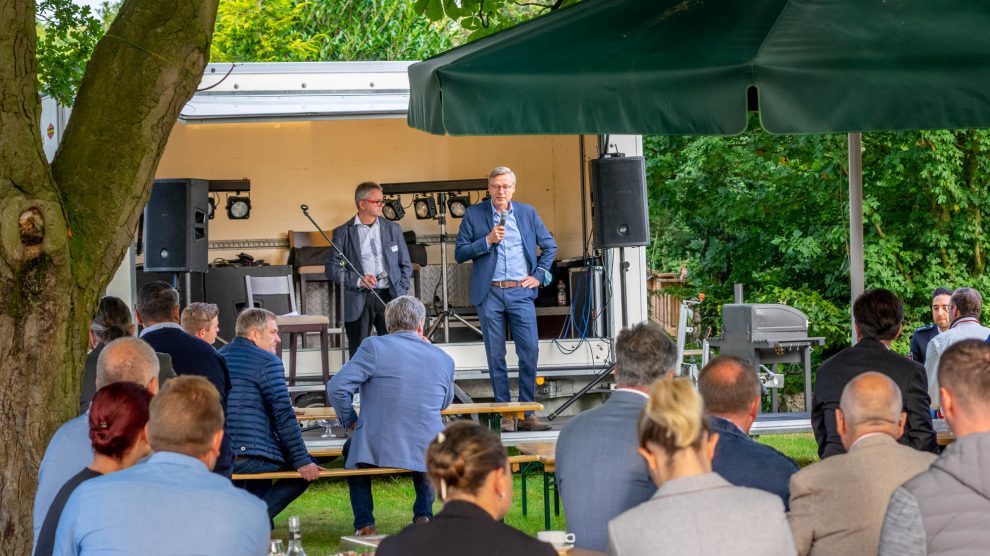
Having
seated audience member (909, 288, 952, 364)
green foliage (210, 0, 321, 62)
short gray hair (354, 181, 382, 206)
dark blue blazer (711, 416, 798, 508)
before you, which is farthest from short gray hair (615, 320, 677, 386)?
green foliage (210, 0, 321, 62)

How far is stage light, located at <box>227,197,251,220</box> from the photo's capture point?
11797mm

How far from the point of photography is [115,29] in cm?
439

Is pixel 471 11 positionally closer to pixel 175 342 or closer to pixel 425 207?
pixel 175 342

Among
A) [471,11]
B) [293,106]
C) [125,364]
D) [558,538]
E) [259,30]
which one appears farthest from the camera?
[259,30]

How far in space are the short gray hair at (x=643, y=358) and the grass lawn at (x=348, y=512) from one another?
2.95 metres

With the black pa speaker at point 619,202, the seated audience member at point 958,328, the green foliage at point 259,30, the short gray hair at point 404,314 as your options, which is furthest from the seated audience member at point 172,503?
the green foliage at point 259,30

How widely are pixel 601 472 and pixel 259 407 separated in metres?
2.64

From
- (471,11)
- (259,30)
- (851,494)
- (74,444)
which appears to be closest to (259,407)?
(74,444)

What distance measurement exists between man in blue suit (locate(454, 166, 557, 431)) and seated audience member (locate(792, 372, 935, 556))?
193 inches

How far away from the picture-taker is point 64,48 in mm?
6109

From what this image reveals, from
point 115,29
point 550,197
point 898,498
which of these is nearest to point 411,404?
point 115,29

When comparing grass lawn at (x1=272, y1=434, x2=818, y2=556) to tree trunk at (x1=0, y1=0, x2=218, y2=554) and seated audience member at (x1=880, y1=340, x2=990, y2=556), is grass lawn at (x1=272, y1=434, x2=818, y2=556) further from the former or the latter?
seated audience member at (x1=880, y1=340, x2=990, y2=556)

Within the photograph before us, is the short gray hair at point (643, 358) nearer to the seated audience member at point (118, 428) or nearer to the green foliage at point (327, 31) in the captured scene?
the seated audience member at point (118, 428)

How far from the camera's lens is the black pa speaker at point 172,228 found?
924 cm
